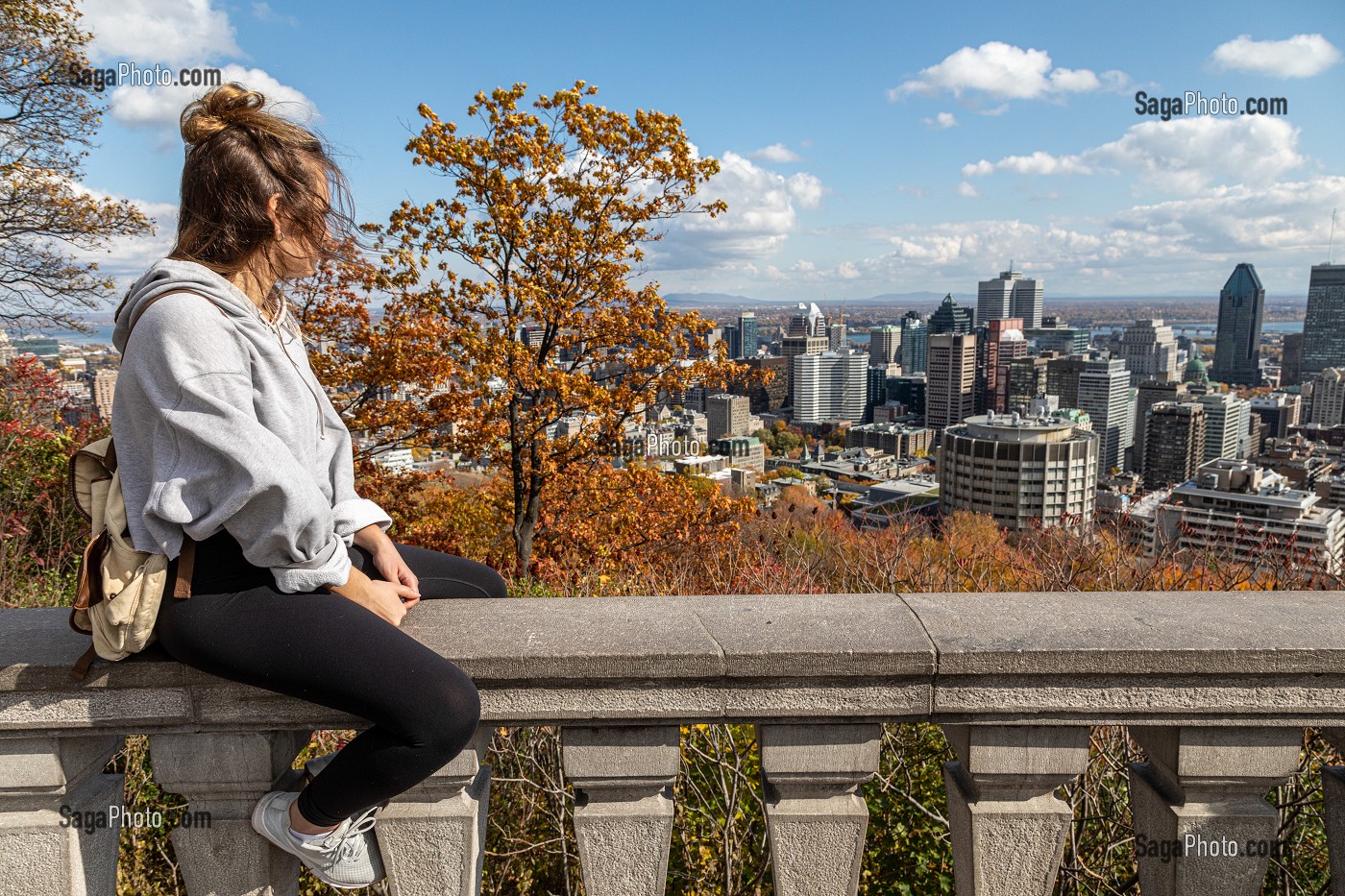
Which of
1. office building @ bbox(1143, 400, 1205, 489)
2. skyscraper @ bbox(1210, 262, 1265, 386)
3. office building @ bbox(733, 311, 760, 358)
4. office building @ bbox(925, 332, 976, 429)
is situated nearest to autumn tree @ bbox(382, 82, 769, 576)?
office building @ bbox(1143, 400, 1205, 489)

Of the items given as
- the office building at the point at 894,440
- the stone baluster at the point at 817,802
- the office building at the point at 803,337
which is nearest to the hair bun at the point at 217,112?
the stone baluster at the point at 817,802

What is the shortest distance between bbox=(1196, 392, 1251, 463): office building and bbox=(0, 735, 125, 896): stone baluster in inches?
3011

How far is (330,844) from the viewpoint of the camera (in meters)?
1.46

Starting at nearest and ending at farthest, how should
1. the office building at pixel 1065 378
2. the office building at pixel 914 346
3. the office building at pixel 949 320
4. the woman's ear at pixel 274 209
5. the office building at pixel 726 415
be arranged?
the woman's ear at pixel 274 209
the office building at pixel 726 415
the office building at pixel 1065 378
the office building at pixel 949 320
the office building at pixel 914 346

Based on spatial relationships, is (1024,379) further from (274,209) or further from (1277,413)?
(274,209)

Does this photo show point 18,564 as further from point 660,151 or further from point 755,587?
point 660,151

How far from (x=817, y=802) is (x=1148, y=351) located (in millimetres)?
140486

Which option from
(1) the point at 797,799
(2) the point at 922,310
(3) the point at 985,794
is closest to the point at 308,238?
(1) the point at 797,799

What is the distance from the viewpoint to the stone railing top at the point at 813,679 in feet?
4.65

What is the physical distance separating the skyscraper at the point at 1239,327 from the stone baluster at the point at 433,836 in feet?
471

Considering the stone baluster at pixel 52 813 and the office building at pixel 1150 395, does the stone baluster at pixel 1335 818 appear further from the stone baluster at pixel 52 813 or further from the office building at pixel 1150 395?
the office building at pixel 1150 395

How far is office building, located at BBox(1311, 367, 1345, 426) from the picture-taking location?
286ft

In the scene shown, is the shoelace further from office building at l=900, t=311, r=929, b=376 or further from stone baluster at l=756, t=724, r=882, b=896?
office building at l=900, t=311, r=929, b=376

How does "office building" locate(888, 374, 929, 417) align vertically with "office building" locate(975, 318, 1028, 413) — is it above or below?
below
